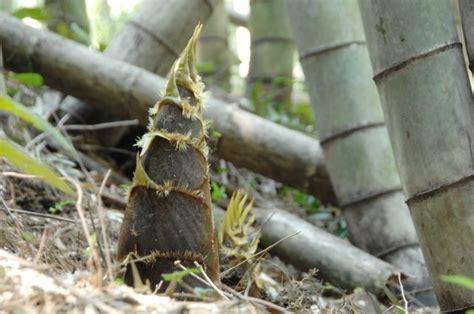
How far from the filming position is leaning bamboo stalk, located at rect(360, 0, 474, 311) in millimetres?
1648

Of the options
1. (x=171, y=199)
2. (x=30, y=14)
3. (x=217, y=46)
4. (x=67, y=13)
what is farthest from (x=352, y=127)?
(x=217, y=46)

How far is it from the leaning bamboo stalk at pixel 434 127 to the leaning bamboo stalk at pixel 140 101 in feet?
4.26

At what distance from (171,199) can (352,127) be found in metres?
1.45

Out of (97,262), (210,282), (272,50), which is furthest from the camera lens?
(272,50)

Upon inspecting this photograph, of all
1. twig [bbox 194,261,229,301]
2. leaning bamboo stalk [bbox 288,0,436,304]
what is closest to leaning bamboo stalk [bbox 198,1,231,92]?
leaning bamboo stalk [bbox 288,0,436,304]

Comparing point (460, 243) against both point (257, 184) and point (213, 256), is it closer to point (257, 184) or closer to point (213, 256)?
point (213, 256)

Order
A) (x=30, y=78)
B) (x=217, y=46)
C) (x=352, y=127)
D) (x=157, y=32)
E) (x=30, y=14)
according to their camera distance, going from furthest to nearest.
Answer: (x=217, y=46) → (x=30, y=14) → (x=157, y=32) → (x=30, y=78) → (x=352, y=127)

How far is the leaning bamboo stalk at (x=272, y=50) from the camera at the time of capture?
196 inches

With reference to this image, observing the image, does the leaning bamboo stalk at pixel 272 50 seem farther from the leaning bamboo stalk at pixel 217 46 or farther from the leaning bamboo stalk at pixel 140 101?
the leaning bamboo stalk at pixel 140 101

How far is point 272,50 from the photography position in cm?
505

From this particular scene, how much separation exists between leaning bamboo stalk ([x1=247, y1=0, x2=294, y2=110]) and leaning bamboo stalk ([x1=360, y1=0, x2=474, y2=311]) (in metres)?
3.14

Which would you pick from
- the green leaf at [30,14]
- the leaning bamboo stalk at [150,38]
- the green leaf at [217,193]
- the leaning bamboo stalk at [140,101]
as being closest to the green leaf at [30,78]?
the leaning bamboo stalk at [140,101]

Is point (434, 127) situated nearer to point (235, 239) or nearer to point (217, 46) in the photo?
point (235, 239)

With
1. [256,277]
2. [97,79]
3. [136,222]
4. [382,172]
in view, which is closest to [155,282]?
[136,222]
